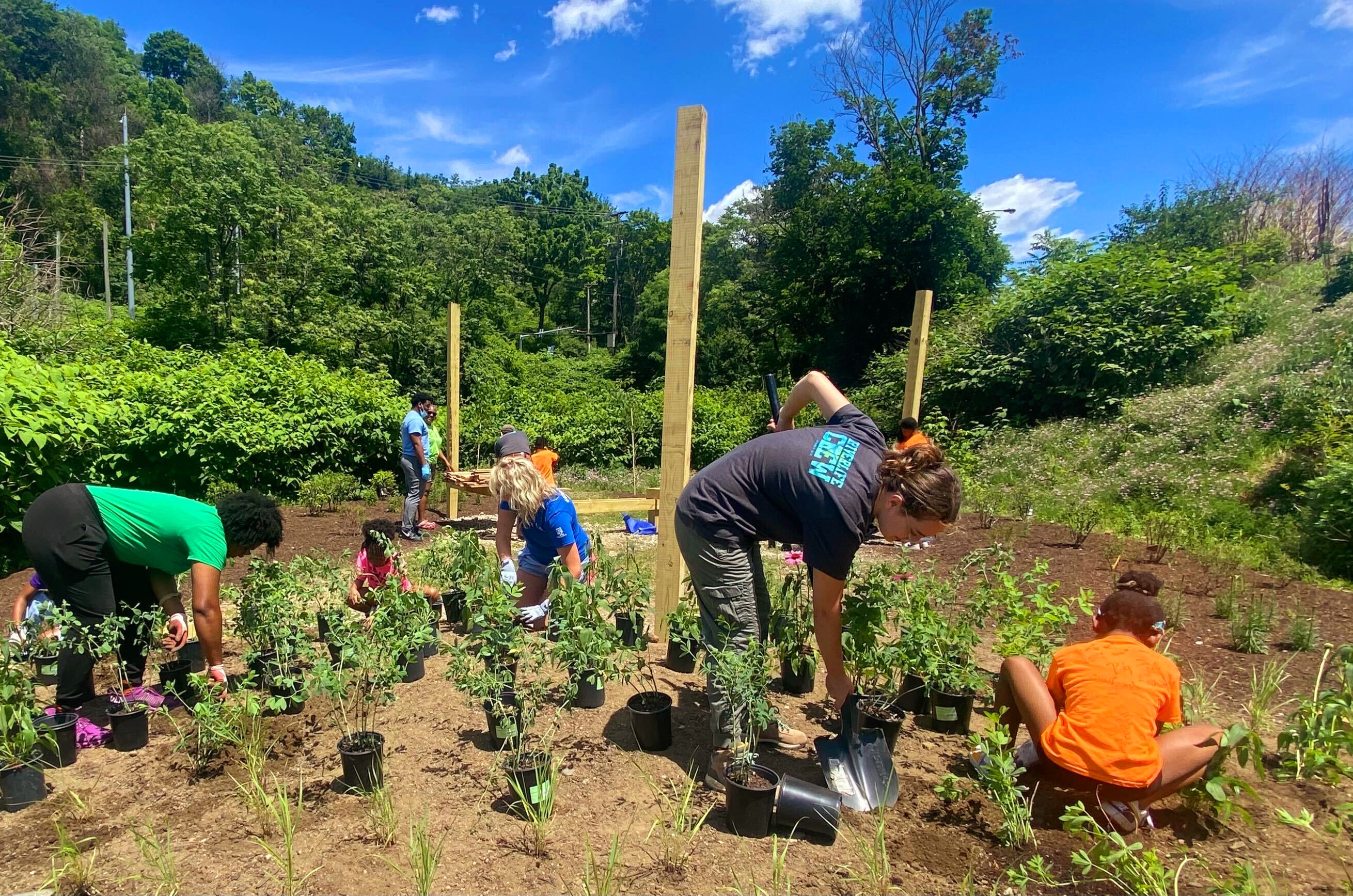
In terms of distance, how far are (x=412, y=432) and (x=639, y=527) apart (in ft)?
9.45

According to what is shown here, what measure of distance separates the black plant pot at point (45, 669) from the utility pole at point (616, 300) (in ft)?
142

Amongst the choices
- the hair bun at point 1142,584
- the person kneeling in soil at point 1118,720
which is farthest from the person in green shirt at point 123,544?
the hair bun at point 1142,584

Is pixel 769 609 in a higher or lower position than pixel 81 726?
higher

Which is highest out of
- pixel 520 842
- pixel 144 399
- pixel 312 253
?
pixel 312 253

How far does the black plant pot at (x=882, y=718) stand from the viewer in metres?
2.75

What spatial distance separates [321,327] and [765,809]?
1866 cm

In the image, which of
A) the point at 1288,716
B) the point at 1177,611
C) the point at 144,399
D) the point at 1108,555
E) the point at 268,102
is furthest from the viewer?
the point at 268,102

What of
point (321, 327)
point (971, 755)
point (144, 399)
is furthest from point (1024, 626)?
point (321, 327)

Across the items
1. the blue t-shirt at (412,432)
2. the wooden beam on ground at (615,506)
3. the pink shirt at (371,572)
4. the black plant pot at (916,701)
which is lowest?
the black plant pot at (916,701)

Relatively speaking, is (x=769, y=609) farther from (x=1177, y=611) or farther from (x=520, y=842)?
(x=1177, y=611)

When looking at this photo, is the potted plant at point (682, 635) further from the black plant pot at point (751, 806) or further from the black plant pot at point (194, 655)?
the black plant pot at point (194, 655)

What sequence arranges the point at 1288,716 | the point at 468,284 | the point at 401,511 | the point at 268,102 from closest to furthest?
the point at 1288,716 < the point at 401,511 < the point at 468,284 < the point at 268,102

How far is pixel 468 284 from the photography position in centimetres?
3025

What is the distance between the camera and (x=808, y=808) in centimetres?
223
